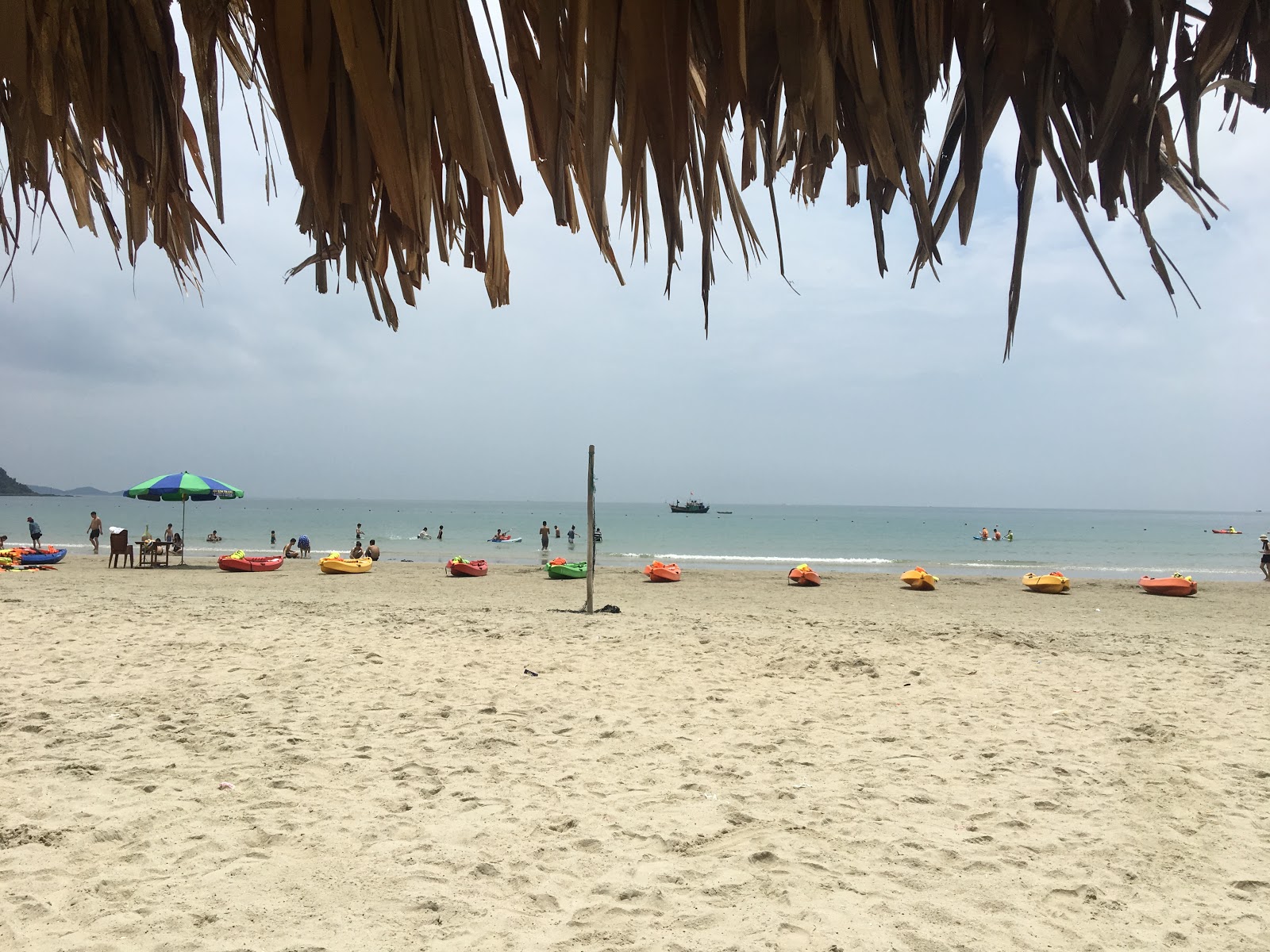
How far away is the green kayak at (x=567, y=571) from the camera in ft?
53.6

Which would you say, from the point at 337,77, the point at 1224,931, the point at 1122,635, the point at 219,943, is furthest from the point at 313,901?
the point at 1122,635

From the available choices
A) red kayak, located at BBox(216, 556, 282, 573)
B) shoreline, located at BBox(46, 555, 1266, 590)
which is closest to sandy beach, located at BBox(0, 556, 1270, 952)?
red kayak, located at BBox(216, 556, 282, 573)

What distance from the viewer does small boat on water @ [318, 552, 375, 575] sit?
16438 millimetres

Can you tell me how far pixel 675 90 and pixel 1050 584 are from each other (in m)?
17.3

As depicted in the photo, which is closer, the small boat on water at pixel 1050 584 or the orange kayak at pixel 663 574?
the small boat on water at pixel 1050 584

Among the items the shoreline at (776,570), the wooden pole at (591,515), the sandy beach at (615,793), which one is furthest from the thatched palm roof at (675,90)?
the shoreline at (776,570)

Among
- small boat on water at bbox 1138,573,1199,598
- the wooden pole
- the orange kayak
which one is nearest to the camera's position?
the wooden pole

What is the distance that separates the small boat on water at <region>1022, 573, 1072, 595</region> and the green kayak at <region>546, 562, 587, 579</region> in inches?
374

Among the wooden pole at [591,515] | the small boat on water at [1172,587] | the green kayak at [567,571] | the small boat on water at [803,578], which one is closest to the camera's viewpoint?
the wooden pole at [591,515]

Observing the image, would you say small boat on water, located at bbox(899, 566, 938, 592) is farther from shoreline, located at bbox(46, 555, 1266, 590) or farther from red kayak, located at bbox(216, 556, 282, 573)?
red kayak, located at bbox(216, 556, 282, 573)

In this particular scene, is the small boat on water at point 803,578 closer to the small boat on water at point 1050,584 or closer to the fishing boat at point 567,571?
the small boat on water at point 1050,584

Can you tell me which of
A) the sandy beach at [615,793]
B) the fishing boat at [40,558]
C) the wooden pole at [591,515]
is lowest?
the fishing boat at [40,558]

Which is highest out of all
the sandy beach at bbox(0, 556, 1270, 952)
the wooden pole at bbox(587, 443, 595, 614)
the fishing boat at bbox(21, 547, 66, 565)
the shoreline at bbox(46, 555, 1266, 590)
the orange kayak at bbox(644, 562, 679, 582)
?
the wooden pole at bbox(587, 443, 595, 614)

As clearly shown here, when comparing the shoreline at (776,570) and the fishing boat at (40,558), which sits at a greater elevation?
the fishing boat at (40,558)
